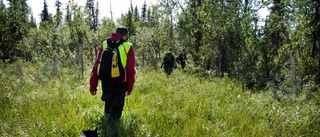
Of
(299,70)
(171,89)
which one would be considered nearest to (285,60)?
(299,70)

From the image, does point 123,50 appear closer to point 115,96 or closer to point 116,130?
point 115,96

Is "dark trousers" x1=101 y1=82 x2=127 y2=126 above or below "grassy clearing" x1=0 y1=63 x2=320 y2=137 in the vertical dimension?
above

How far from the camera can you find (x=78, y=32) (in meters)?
15.0

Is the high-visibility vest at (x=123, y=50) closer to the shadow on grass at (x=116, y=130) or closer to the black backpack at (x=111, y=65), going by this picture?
the black backpack at (x=111, y=65)

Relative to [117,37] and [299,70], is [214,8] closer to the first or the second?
[299,70]

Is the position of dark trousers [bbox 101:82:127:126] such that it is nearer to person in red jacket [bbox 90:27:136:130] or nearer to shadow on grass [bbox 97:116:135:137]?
person in red jacket [bbox 90:27:136:130]

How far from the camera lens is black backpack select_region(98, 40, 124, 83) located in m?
4.09

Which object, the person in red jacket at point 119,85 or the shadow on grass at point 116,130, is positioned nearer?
the shadow on grass at point 116,130

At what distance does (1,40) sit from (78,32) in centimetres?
1441

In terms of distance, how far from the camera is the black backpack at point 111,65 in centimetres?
409

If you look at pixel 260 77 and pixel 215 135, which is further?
pixel 260 77

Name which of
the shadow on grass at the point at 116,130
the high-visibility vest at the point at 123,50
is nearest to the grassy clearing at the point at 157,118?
the shadow on grass at the point at 116,130

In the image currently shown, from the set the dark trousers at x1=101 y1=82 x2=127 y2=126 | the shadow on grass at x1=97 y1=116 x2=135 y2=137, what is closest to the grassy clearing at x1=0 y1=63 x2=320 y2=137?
the shadow on grass at x1=97 y1=116 x2=135 y2=137

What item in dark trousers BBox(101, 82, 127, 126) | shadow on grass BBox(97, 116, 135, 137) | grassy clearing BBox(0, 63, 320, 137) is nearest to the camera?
shadow on grass BBox(97, 116, 135, 137)
